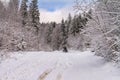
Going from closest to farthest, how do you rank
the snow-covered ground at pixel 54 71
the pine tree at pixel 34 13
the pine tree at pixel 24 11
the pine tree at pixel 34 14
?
the snow-covered ground at pixel 54 71 → the pine tree at pixel 24 11 → the pine tree at pixel 34 14 → the pine tree at pixel 34 13

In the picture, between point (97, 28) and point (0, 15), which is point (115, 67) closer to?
point (97, 28)

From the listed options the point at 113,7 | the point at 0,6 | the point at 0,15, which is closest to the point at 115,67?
the point at 113,7

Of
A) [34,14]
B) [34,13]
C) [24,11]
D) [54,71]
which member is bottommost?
[54,71]

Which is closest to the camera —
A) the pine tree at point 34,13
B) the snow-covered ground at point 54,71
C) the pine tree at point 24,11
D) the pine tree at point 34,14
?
the snow-covered ground at point 54,71

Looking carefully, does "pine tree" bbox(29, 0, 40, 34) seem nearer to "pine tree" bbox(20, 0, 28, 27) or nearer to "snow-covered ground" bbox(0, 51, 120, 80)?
"pine tree" bbox(20, 0, 28, 27)

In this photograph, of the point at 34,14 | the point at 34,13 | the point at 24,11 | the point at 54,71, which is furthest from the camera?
Result: the point at 34,13

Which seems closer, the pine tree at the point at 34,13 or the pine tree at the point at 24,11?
the pine tree at the point at 24,11

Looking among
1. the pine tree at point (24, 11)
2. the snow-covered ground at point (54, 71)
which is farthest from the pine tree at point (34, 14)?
the snow-covered ground at point (54, 71)

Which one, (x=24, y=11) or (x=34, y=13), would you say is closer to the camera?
(x=24, y=11)

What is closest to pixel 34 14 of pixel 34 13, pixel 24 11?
pixel 34 13

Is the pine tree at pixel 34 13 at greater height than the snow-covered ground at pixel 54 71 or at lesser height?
greater

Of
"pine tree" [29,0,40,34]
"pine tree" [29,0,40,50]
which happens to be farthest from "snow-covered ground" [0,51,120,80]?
"pine tree" [29,0,40,34]

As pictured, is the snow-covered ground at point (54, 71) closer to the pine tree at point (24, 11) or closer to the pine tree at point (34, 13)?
the pine tree at point (24, 11)

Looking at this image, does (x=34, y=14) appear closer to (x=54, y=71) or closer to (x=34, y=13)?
(x=34, y=13)
